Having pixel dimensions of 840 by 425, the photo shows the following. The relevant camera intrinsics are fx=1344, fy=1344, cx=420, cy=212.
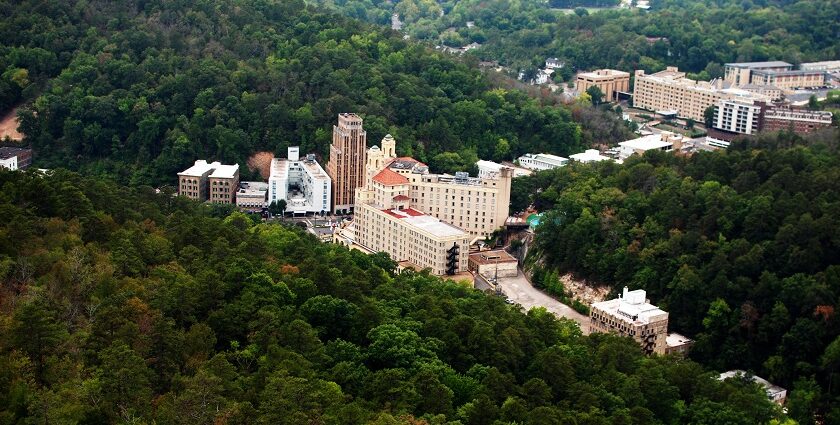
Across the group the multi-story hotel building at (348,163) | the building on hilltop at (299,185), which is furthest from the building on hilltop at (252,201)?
the multi-story hotel building at (348,163)

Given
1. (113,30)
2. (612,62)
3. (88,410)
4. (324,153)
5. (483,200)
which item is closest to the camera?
(88,410)

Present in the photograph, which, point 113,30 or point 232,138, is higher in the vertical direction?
point 113,30

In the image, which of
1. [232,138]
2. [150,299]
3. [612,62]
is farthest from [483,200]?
[612,62]

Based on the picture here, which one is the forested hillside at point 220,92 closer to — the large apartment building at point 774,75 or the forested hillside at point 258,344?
the forested hillside at point 258,344

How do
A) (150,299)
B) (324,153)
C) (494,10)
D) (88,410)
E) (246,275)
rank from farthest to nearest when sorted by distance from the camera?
(494,10)
(324,153)
(246,275)
(150,299)
(88,410)

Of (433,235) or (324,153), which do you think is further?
(324,153)

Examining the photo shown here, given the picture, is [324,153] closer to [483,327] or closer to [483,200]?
[483,200]

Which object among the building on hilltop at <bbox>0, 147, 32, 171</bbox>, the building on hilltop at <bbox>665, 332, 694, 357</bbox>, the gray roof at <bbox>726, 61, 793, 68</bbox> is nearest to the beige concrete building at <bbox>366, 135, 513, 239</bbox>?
the building on hilltop at <bbox>665, 332, 694, 357</bbox>
